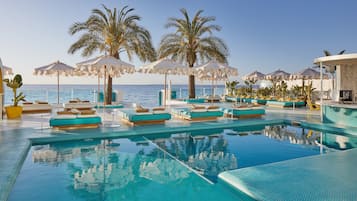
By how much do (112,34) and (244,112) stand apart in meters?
9.76

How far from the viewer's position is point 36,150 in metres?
7.36

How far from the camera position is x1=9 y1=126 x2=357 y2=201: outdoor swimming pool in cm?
474

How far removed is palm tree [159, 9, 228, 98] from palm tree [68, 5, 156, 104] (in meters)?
3.43

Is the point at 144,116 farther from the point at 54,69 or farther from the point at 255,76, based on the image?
the point at 255,76

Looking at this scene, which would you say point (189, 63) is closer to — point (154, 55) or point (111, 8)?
point (154, 55)

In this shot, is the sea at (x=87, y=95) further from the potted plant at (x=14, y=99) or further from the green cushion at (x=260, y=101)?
the potted plant at (x=14, y=99)

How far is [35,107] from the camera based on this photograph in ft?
48.4

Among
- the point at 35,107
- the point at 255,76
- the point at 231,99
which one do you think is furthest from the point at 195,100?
the point at 35,107

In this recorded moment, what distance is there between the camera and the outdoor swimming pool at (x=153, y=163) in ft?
15.5

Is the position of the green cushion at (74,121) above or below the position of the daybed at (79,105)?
below

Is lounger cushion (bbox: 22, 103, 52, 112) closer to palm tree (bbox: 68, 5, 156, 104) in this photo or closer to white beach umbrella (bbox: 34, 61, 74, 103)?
white beach umbrella (bbox: 34, 61, 74, 103)

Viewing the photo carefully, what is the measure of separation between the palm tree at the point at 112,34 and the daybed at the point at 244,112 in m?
7.68

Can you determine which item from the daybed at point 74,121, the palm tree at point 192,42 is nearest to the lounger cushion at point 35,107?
the daybed at point 74,121

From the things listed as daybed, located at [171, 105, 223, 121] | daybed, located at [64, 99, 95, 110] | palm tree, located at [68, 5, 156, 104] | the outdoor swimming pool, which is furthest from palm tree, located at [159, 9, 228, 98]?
the outdoor swimming pool
